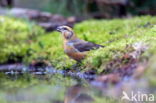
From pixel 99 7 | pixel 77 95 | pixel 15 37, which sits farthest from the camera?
pixel 99 7

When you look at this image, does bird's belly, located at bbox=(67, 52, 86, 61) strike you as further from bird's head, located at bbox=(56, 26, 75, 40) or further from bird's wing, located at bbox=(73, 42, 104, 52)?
bird's head, located at bbox=(56, 26, 75, 40)

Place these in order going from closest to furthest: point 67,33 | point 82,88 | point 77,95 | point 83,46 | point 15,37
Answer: point 77,95 < point 82,88 < point 83,46 < point 67,33 < point 15,37

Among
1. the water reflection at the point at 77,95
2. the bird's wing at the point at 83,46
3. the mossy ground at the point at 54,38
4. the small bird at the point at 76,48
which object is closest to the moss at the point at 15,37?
the mossy ground at the point at 54,38

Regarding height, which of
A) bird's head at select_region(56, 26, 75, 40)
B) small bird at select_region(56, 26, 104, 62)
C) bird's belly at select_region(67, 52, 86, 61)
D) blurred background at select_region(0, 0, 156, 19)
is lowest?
blurred background at select_region(0, 0, 156, 19)

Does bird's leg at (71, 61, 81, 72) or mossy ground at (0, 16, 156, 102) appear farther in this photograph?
mossy ground at (0, 16, 156, 102)

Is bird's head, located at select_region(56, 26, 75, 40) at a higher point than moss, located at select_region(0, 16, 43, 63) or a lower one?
higher

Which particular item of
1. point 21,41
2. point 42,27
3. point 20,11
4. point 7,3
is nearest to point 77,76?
point 21,41

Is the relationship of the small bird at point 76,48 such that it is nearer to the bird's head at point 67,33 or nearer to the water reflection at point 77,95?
the bird's head at point 67,33

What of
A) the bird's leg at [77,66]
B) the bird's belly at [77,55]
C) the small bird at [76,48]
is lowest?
the bird's leg at [77,66]

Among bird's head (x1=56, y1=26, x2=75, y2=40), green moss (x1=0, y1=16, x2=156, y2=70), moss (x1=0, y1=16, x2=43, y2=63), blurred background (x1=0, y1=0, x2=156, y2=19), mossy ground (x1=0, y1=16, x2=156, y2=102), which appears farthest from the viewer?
blurred background (x1=0, y1=0, x2=156, y2=19)

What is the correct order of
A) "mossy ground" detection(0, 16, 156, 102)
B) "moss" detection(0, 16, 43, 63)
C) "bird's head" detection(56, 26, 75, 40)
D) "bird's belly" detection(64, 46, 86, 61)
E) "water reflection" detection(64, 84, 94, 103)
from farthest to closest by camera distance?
1. "moss" detection(0, 16, 43, 63)
2. "mossy ground" detection(0, 16, 156, 102)
3. "bird's head" detection(56, 26, 75, 40)
4. "bird's belly" detection(64, 46, 86, 61)
5. "water reflection" detection(64, 84, 94, 103)

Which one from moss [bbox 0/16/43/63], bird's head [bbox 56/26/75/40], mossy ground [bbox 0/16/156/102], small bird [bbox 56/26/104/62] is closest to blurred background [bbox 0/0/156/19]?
mossy ground [bbox 0/16/156/102]

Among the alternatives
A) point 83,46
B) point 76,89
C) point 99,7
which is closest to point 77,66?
point 83,46

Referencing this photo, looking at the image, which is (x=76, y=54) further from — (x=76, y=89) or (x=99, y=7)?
(x=99, y=7)
